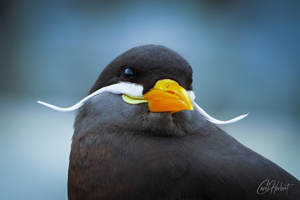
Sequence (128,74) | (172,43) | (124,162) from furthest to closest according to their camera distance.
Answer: (172,43) < (128,74) < (124,162)

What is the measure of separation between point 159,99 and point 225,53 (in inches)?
61.3

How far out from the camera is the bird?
0.72m

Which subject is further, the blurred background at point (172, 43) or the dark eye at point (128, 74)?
the blurred background at point (172, 43)

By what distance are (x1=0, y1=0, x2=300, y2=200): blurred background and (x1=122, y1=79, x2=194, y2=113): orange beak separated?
124cm

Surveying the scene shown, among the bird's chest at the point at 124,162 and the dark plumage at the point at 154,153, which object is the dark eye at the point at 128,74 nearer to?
the dark plumage at the point at 154,153

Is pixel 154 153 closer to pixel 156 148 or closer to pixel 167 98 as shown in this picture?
pixel 156 148

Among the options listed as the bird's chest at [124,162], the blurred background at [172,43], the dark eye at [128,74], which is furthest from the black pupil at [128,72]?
the blurred background at [172,43]

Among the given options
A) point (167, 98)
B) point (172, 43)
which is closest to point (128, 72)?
point (167, 98)

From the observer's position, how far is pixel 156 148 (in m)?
0.78

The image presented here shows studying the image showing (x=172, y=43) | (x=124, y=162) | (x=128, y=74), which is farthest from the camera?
(x=172, y=43)

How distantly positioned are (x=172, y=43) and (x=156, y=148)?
4.29 feet

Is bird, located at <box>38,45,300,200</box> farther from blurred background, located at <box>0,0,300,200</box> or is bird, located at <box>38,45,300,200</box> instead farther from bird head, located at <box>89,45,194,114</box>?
blurred background, located at <box>0,0,300,200</box>

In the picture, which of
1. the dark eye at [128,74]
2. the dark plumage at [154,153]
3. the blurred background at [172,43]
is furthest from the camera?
the blurred background at [172,43]

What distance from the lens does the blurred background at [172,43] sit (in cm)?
207
